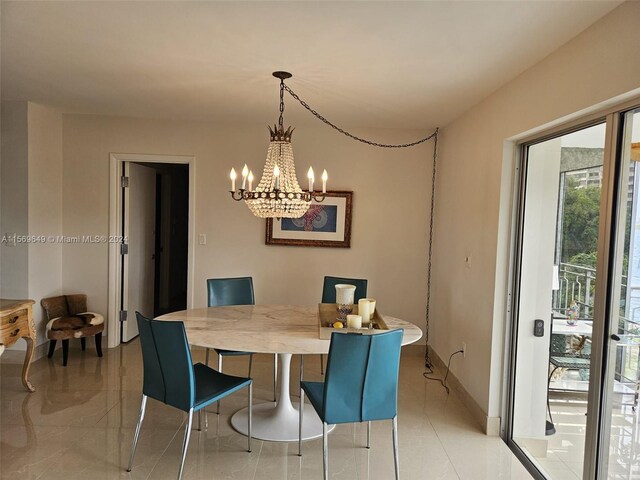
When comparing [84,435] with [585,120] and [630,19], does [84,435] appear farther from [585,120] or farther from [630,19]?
[630,19]

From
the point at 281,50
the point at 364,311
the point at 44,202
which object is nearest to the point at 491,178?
the point at 364,311

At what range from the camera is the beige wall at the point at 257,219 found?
4500mm

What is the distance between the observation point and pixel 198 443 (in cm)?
284

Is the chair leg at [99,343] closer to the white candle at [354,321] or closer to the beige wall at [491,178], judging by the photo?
the white candle at [354,321]

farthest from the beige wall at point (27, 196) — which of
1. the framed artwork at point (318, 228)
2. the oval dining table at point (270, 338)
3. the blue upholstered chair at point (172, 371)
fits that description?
the blue upholstered chair at point (172, 371)

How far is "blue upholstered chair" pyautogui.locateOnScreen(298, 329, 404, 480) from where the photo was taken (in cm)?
224

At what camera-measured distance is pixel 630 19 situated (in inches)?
70.4

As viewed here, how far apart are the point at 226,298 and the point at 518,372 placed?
2.23 metres

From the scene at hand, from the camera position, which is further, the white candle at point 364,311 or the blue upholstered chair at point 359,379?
the white candle at point 364,311

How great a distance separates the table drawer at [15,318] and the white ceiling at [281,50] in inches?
66.8

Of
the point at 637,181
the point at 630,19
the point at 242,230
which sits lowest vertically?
the point at 242,230

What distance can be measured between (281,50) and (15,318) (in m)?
2.77

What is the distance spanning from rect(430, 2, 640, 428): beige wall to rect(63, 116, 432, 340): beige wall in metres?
0.32

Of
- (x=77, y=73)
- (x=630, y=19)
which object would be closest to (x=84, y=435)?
(x=77, y=73)
